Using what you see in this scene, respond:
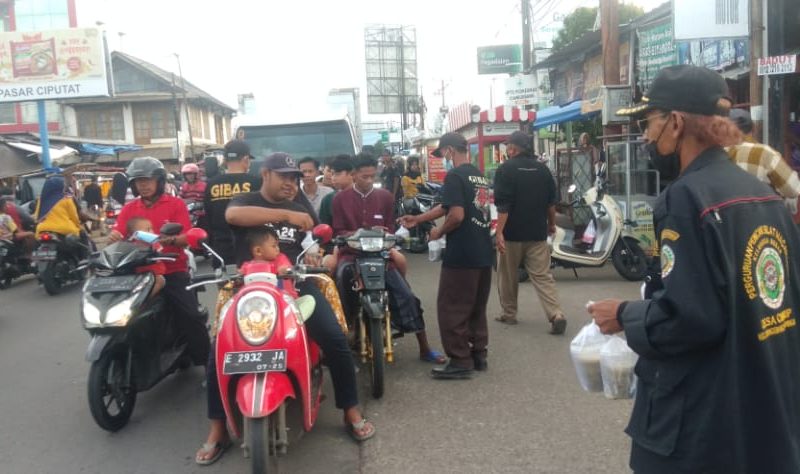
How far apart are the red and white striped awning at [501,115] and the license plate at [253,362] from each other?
983cm

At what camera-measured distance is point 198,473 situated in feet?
13.0

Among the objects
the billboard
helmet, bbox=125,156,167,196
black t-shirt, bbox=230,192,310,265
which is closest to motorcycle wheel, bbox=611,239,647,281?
black t-shirt, bbox=230,192,310,265

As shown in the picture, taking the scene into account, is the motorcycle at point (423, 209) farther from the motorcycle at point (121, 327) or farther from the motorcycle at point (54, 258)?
the motorcycle at point (121, 327)

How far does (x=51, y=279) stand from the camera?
10133mm

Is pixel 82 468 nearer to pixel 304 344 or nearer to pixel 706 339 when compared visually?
pixel 304 344

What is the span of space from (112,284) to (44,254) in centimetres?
638

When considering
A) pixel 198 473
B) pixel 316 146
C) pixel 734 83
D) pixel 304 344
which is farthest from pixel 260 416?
pixel 734 83

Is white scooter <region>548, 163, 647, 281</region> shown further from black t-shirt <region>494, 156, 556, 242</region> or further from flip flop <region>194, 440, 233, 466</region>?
flip flop <region>194, 440, 233, 466</region>

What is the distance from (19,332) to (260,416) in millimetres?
5902

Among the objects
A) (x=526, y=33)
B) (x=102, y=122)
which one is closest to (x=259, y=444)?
(x=526, y=33)

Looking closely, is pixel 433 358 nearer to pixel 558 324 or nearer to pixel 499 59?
pixel 558 324

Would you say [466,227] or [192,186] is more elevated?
[192,186]

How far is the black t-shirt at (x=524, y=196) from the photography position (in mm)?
6496

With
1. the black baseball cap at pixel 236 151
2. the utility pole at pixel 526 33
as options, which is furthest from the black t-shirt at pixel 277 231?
the utility pole at pixel 526 33
